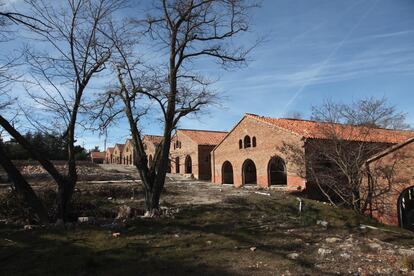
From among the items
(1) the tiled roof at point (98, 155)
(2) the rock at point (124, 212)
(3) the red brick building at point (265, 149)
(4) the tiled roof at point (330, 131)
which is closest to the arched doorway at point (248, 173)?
(3) the red brick building at point (265, 149)

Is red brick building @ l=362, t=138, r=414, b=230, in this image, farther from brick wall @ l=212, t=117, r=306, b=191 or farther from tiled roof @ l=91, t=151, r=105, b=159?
tiled roof @ l=91, t=151, r=105, b=159

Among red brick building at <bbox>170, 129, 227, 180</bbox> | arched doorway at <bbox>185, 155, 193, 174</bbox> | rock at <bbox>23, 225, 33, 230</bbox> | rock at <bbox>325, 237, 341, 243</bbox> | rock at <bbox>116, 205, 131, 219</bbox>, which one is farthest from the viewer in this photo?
arched doorway at <bbox>185, 155, 193, 174</bbox>

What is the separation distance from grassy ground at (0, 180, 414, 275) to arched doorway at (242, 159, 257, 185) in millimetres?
17361

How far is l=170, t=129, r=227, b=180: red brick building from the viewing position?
129 ft

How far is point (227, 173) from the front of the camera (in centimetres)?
3538

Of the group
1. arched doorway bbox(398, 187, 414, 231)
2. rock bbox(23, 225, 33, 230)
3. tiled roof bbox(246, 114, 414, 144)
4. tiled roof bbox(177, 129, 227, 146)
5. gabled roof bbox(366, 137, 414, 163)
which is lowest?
arched doorway bbox(398, 187, 414, 231)

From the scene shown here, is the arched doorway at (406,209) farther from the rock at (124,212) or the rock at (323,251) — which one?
the rock at (124,212)

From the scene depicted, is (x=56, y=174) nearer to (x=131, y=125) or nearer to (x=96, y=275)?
(x=131, y=125)

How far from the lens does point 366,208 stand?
1792 cm

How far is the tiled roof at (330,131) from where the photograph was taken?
19234 millimetres

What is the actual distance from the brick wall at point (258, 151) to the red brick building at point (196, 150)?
3756 mm

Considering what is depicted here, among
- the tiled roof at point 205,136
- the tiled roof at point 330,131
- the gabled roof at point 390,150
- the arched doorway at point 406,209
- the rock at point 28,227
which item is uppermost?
the tiled roof at point 205,136

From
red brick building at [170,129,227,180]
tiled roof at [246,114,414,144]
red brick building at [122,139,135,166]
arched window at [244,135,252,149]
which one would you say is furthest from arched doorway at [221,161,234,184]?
red brick building at [122,139,135,166]

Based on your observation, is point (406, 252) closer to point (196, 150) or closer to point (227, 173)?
point (227, 173)
